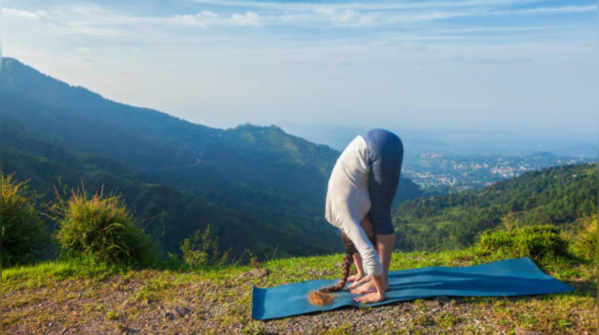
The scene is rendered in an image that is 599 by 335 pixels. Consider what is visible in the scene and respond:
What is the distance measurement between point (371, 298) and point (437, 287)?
0.94m

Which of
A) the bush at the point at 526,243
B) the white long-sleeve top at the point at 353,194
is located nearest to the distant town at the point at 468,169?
the bush at the point at 526,243

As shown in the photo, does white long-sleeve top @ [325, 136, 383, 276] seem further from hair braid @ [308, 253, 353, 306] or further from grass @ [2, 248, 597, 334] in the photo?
grass @ [2, 248, 597, 334]

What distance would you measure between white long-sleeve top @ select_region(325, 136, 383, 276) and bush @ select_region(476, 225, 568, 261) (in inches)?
120

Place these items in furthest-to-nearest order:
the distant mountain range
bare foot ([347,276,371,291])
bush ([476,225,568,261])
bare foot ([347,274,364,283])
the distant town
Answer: the distant town < the distant mountain range < bush ([476,225,568,261]) < bare foot ([347,274,364,283]) < bare foot ([347,276,371,291])

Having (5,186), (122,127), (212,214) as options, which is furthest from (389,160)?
(122,127)

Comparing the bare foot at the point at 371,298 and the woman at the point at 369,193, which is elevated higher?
the woman at the point at 369,193

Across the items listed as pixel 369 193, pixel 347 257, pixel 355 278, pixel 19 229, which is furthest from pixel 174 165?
pixel 369 193

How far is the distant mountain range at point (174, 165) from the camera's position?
50.2 m

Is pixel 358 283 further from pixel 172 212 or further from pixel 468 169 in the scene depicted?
Result: pixel 468 169

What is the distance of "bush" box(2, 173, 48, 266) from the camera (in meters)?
6.64

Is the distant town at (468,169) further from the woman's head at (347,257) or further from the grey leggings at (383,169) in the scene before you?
the grey leggings at (383,169)

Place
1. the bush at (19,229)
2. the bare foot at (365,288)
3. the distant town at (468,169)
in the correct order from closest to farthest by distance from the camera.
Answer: the bare foot at (365,288) → the bush at (19,229) → the distant town at (468,169)

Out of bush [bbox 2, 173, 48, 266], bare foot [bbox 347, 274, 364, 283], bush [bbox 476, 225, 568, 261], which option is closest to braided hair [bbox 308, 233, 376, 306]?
bare foot [bbox 347, 274, 364, 283]

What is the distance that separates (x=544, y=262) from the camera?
5.75m
